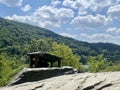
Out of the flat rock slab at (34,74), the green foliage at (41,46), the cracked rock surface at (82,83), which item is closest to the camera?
the cracked rock surface at (82,83)

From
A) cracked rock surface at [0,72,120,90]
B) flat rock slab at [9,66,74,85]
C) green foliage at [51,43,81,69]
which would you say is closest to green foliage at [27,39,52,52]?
green foliage at [51,43,81,69]

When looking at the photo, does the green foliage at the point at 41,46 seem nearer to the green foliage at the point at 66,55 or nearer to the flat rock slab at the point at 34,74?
the green foliage at the point at 66,55

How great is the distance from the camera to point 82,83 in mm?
13531

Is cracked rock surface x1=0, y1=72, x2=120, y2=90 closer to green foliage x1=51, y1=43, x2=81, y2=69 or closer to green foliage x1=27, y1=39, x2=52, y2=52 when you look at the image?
green foliage x1=51, y1=43, x2=81, y2=69

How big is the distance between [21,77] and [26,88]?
1574cm

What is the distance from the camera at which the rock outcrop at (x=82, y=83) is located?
42.0 feet

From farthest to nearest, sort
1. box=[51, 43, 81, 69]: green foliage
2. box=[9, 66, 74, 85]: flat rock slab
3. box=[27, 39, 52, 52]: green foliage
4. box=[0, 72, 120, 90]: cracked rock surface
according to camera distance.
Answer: box=[27, 39, 52, 52]: green foliage → box=[51, 43, 81, 69]: green foliage → box=[9, 66, 74, 85]: flat rock slab → box=[0, 72, 120, 90]: cracked rock surface

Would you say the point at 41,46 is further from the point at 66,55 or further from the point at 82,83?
the point at 82,83

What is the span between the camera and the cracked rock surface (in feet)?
42.0

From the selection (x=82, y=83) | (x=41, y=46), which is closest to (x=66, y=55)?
(x=41, y=46)

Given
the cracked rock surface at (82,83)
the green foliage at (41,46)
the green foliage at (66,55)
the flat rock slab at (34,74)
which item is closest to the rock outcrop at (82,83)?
the cracked rock surface at (82,83)

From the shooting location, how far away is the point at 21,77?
3002cm

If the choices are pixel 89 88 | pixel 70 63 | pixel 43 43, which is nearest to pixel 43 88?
pixel 89 88

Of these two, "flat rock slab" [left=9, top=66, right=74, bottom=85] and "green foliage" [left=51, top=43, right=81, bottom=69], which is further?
"green foliage" [left=51, top=43, right=81, bottom=69]
